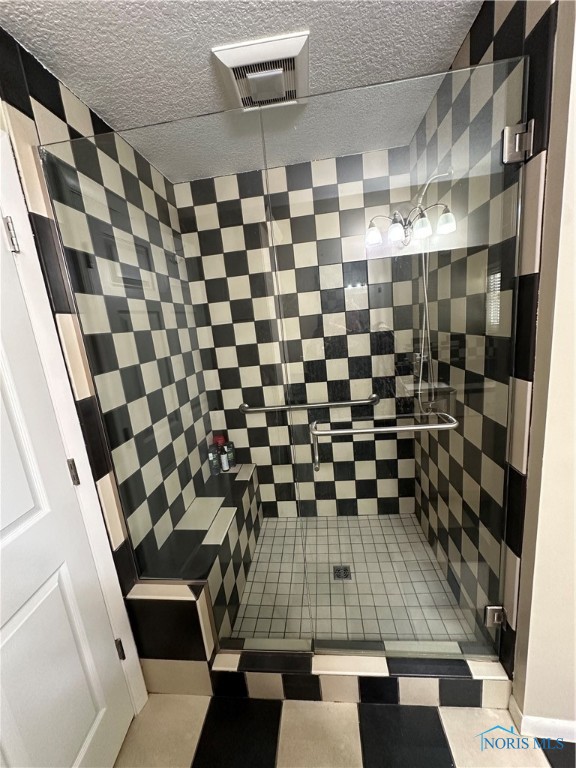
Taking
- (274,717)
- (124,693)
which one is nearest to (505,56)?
(274,717)

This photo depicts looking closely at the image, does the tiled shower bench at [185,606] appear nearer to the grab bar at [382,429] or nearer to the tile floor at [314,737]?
the tile floor at [314,737]

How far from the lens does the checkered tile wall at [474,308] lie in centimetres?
79

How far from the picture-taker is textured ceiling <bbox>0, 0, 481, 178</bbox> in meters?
0.70

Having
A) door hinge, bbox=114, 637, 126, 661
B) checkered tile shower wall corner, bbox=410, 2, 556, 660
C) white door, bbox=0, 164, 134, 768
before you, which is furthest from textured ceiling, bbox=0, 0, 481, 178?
→ door hinge, bbox=114, 637, 126, 661

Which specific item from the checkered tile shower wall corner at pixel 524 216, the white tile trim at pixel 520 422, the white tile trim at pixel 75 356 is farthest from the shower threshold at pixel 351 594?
the white tile trim at pixel 75 356

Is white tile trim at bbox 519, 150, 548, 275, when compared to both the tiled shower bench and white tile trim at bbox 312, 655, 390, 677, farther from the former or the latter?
the tiled shower bench

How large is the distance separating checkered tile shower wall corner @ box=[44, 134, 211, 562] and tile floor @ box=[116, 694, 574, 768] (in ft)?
1.68

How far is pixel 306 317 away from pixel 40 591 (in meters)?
1.29

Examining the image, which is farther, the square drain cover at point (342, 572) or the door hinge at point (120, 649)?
the square drain cover at point (342, 572)

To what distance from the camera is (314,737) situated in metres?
0.85

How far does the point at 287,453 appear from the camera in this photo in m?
1.68

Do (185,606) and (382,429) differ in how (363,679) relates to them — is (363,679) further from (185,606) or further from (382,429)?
(382,429)

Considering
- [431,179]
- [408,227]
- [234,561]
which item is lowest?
[234,561]

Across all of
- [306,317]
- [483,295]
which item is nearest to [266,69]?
[306,317]
